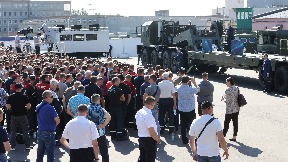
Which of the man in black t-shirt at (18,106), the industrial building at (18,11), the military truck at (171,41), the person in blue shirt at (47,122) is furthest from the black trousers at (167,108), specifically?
the industrial building at (18,11)

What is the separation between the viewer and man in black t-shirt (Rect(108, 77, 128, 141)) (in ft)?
40.0

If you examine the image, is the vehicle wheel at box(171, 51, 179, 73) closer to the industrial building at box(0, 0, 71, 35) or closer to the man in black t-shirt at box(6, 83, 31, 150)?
the man in black t-shirt at box(6, 83, 31, 150)

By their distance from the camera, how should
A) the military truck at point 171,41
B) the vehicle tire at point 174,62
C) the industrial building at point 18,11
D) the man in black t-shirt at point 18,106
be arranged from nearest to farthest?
Result: the man in black t-shirt at point 18,106, the military truck at point 171,41, the vehicle tire at point 174,62, the industrial building at point 18,11

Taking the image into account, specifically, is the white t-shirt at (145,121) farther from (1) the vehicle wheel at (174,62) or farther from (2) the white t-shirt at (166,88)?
(1) the vehicle wheel at (174,62)

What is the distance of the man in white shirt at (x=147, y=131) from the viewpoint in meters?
8.63

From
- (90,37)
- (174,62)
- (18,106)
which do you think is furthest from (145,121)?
(90,37)

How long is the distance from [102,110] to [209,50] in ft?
58.3

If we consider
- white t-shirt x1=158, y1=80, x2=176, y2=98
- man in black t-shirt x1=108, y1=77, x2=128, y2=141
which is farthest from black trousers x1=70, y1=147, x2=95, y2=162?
white t-shirt x1=158, y1=80, x2=176, y2=98

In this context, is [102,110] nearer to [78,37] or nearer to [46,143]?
[46,143]

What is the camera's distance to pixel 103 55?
3991cm

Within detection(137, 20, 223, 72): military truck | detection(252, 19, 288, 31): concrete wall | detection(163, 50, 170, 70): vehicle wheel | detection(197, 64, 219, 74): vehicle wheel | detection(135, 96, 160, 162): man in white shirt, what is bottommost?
detection(135, 96, 160, 162): man in white shirt

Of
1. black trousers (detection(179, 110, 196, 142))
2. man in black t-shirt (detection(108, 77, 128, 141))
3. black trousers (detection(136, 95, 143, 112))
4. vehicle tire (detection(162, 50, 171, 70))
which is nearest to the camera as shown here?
black trousers (detection(179, 110, 196, 142))

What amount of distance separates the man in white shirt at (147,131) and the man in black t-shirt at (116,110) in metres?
3.33

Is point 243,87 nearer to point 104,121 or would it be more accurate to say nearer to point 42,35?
point 104,121
